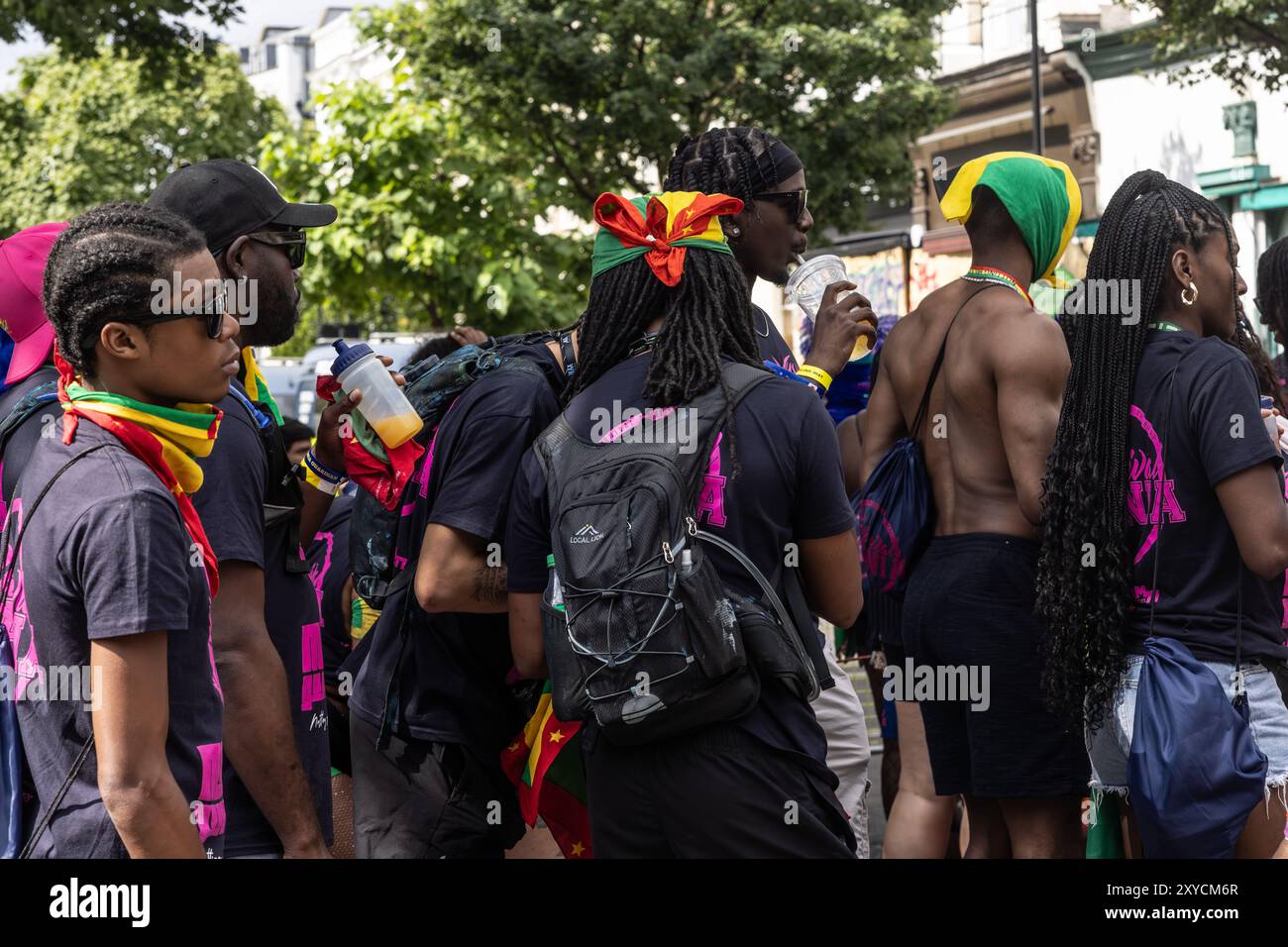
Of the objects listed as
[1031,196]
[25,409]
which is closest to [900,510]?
[1031,196]

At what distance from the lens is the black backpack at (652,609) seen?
2.56 metres

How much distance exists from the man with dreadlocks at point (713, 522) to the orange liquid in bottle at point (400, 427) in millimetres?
491

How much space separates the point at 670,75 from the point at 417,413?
48.0ft

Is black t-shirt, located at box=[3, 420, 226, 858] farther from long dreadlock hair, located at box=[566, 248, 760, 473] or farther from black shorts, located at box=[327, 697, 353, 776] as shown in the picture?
black shorts, located at box=[327, 697, 353, 776]

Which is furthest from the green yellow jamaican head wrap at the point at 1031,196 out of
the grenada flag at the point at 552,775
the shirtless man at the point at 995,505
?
the grenada flag at the point at 552,775

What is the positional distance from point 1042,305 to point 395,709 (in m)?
7.07

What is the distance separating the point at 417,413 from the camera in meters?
3.34

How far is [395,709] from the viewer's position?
333 cm

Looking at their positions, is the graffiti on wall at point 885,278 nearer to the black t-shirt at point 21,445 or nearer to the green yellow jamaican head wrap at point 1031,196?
the green yellow jamaican head wrap at point 1031,196

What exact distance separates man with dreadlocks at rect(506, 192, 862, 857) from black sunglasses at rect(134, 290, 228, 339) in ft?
2.26

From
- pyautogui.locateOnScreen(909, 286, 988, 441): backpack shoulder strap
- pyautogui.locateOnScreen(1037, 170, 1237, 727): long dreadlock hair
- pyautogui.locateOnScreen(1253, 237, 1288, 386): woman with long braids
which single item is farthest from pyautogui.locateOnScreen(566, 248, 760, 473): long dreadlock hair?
pyautogui.locateOnScreen(1253, 237, 1288, 386): woman with long braids

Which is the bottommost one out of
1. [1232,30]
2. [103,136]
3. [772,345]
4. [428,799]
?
[428,799]

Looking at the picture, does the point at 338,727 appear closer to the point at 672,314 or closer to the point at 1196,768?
the point at 672,314

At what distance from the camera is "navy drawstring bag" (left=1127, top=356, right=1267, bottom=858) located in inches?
124
